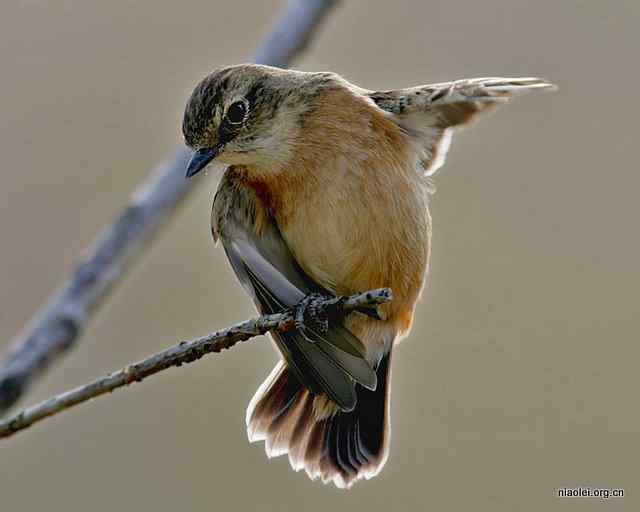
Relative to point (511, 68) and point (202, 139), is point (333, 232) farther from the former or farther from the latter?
point (511, 68)

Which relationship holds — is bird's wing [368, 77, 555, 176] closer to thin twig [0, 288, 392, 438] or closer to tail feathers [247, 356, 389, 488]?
tail feathers [247, 356, 389, 488]

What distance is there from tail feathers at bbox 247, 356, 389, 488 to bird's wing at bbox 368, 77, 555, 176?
3.31 ft

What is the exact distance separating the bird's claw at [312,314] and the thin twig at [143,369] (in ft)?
1.42

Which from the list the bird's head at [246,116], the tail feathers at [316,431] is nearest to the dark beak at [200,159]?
the bird's head at [246,116]

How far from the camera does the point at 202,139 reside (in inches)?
172

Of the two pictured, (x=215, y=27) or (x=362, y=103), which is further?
(x=215, y=27)

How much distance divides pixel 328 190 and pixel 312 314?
0.60 meters

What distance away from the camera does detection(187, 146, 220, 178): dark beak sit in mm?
4312

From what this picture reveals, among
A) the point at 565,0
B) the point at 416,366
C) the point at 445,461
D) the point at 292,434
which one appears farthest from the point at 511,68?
the point at 292,434

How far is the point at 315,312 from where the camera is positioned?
391 cm

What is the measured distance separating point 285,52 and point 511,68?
1.95 metres

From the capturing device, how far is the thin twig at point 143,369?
338cm

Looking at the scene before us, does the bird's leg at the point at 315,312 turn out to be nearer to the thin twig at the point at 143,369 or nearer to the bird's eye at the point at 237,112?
the thin twig at the point at 143,369

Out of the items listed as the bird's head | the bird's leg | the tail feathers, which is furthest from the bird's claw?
the tail feathers
